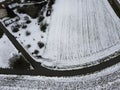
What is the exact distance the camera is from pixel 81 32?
27484mm

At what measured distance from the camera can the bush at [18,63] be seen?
25428 mm

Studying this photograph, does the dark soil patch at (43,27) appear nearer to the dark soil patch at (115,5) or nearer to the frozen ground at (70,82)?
the frozen ground at (70,82)

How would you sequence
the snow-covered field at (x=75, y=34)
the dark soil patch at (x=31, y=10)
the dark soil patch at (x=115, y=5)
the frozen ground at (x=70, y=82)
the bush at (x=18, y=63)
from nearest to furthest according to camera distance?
1. the frozen ground at (x=70, y=82)
2. the bush at (x=18, y=63)
3. the snow-covered field at (x=75, y=34)
4. the dark soil patch at (x=115, y=5)
5. the dark soil patch at (x=31, y=10)

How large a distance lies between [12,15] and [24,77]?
26.6ft

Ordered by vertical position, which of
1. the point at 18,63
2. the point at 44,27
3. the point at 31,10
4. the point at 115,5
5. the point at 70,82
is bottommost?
the point at 70,82

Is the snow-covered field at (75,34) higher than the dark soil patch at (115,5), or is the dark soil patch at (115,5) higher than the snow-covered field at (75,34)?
the dark soil patch at (115,5)

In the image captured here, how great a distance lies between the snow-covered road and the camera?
25.6 m

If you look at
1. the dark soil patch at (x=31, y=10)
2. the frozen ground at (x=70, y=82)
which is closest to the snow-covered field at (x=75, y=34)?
the dark soil patch at (x=31, y=10)

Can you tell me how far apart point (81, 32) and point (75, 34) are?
2.00 ft

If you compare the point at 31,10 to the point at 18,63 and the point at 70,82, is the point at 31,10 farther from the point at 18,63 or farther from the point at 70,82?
the point at 70,82

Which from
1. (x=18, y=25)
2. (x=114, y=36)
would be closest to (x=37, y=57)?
(x=18, y=25)

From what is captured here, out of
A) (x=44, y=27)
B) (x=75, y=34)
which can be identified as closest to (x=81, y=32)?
(x=75, y=34)

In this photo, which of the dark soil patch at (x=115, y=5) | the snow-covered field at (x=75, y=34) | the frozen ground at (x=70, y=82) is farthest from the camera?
the dark soil patch at (x=115, y=5)

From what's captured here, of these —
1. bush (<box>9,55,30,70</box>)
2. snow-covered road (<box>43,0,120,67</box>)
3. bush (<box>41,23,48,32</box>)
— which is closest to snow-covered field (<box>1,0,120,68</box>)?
snow-covered road (<box>43,0,120,67</box>)
